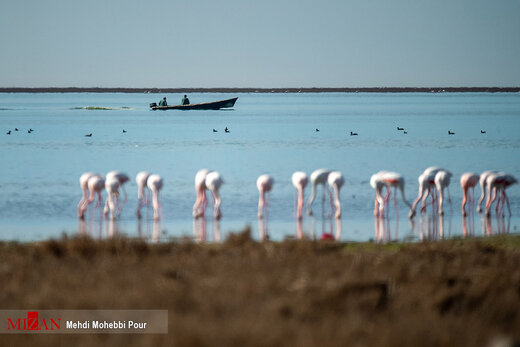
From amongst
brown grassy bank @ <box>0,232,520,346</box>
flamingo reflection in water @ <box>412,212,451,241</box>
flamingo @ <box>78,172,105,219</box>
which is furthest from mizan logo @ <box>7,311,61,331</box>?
flamingo @ <box>78,172,105,219</box>

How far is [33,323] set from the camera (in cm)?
881

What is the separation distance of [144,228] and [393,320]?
11517mm

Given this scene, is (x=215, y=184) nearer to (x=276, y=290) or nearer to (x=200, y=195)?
(x=200, y=195)

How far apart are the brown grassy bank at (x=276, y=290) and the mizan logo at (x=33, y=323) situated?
11.8 inches

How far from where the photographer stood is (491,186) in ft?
68.3

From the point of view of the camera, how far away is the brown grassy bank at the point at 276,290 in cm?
816

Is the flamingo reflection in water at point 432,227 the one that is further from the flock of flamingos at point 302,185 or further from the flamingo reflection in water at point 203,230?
the flamingo reflection in water at point 203,230

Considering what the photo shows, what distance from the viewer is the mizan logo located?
28.4 feet

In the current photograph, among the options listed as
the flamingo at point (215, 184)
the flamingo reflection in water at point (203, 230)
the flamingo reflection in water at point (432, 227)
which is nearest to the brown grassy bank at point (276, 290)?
the flamingo reflection in water at point (203, 230)

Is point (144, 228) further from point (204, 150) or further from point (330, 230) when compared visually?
point (204, 150)

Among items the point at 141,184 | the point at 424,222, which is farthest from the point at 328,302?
the point at 141,184

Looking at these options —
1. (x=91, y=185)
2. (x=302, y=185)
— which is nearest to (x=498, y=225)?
(x=302, y=185)

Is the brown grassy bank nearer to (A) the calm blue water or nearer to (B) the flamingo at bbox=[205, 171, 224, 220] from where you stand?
(A) the calm blue water

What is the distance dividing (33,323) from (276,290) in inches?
98.2
